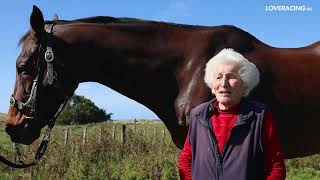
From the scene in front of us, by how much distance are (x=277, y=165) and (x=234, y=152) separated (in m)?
0.24

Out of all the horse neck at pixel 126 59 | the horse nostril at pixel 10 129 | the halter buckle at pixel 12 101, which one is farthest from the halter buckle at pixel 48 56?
the horse nostril at pixel 10 129

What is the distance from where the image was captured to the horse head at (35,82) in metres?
3.74

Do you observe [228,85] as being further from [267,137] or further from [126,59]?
[126,59]

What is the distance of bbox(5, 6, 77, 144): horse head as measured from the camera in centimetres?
374

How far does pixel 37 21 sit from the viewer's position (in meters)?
3.77

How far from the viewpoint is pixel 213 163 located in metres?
2.30

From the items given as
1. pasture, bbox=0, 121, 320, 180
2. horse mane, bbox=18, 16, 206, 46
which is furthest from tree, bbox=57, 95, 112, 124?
horse mane, bbox=18, 16, 206, 46

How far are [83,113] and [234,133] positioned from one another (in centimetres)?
5999

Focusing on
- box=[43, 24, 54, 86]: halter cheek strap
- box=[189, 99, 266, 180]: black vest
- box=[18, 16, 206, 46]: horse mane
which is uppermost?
box=[18, 16, 206, 46]: horse mane

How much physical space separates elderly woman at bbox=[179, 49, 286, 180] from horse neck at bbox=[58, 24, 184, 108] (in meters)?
1.41

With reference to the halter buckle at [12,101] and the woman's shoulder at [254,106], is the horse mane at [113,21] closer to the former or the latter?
the halter buckle at [12,101]

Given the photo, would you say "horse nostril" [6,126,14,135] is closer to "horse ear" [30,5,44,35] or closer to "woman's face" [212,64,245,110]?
"horse ear" [30,5,44,35]

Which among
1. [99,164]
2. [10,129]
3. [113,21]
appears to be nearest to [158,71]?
[113,21]

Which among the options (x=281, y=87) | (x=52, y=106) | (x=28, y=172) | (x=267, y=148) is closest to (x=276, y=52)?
(x=281, y=87)
